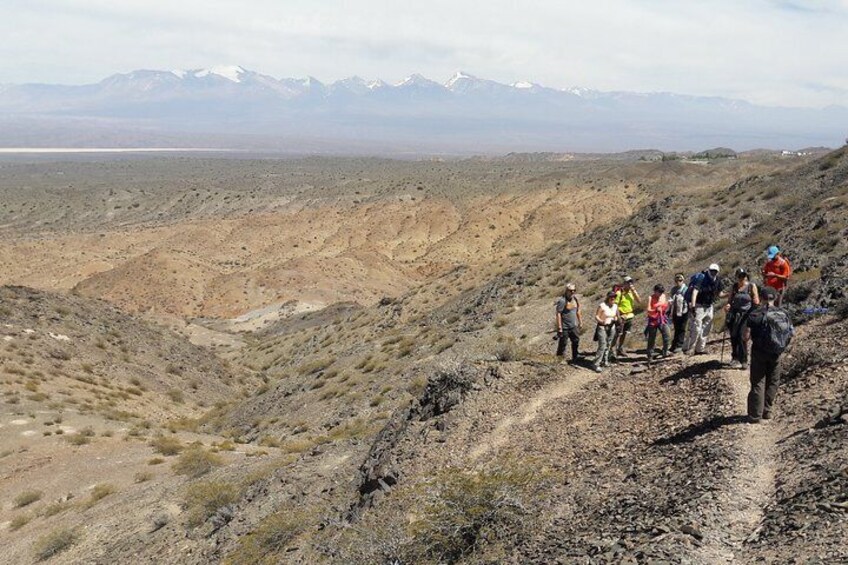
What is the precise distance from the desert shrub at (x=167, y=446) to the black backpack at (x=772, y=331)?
50.8ft

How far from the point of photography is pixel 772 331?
8.20m

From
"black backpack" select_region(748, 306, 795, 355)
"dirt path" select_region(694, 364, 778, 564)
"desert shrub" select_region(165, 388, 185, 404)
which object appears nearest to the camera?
"dirt path" select_region(694, 364, 778, 564)

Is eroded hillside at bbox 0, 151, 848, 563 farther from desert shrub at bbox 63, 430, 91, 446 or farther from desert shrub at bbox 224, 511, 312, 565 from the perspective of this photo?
desert shrub at bbox 63, 430, 91, 446

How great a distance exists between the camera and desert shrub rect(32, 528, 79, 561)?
1221 centimetres

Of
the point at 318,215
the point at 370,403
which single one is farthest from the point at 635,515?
the point at 318,215

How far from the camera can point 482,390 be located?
39.7ft

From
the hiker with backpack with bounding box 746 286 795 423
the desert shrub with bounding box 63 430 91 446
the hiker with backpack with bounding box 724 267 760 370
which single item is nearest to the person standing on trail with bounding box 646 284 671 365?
the hiker with backpack with bounding box 724 267 760 370

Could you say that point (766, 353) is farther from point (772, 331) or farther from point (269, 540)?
point (269, 540)

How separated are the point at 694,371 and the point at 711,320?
1479 mm

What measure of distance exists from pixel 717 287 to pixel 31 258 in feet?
237

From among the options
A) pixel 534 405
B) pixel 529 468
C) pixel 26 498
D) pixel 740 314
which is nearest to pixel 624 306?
pixel 740 314

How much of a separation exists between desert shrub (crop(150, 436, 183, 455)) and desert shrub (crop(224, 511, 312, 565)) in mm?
7779

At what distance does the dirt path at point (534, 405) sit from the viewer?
10.3 m

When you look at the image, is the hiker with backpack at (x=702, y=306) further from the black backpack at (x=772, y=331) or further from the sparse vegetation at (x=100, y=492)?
the sparse vegetation at (x=100, y=492)
